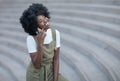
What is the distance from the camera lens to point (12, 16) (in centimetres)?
802

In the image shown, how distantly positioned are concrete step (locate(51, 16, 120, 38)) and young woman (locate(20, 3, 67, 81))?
2345 millimetres

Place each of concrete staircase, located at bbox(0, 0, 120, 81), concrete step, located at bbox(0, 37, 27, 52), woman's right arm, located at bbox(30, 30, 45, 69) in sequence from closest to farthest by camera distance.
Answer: woman's right arm, located at bbox(30, 30, 45, 69) < concrete staircase, located at bbox(0, 0, 120, 81) < concrete step, located at bbox(0, 37, 27, 52)

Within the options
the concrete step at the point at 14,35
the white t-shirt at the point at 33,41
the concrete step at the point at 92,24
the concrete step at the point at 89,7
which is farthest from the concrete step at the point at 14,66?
the white t-shirt at the point at 33,41

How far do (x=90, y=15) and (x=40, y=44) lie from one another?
3.60 metres

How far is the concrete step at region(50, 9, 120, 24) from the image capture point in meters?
5.38

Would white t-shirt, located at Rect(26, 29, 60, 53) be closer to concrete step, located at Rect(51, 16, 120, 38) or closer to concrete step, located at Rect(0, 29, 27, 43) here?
concrete step, located at Rect(51, 16, 120, 38)

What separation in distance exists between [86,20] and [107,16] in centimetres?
51

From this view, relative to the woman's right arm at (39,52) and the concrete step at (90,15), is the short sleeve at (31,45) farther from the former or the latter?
the concrete step at (90,15)

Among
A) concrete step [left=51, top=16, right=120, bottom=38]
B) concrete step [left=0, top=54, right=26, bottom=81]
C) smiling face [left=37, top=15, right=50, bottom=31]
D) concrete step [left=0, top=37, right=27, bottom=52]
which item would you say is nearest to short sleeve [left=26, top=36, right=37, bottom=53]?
smiling face [left=37, top=15, right=50, bottom=31]

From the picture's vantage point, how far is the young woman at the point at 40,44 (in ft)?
8.29

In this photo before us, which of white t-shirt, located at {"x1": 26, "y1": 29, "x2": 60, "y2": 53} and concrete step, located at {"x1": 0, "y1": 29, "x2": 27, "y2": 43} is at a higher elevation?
white t-shirt, located at {"x1": 26, "y1": 29, "x2": 60, "y2": 53}

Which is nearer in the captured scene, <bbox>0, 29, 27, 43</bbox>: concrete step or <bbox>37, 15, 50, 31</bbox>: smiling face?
<bbox>37, 15, 50, 31</bbox>: smiling face

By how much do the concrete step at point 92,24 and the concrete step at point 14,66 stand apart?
1436 millimetres

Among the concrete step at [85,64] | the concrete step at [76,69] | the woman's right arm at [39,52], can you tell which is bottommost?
the concrete step at [76,69]
